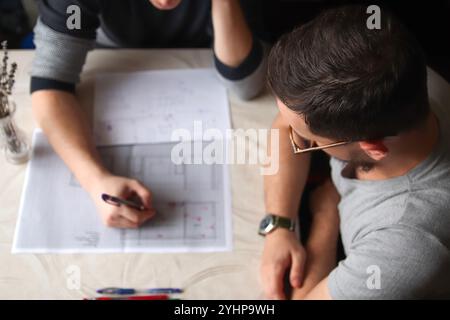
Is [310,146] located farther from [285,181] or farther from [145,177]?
[145,177]

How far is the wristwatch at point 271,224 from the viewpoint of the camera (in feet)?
2.87

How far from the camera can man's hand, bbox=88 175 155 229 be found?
2.81 feet

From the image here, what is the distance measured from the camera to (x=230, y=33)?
→ 1007 mm

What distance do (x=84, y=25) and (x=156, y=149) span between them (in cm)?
31

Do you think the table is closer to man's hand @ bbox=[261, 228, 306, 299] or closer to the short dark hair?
man's hand @ bbox=[261, 228, 306, 299]

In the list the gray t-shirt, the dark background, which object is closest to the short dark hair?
the gray t-shirt

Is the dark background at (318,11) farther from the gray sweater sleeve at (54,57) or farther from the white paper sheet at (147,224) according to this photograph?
the white paper sheet at (147,224)

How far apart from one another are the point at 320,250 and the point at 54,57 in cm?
68

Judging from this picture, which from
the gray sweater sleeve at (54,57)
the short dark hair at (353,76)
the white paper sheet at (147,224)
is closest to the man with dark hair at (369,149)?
the short dark hair at (353,76)

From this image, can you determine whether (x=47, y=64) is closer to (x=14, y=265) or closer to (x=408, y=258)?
(x=14, y=265)

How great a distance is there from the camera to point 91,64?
3.53 ft

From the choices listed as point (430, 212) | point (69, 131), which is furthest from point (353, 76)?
point (69, 131)

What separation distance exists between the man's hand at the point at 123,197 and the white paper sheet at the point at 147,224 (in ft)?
0.06

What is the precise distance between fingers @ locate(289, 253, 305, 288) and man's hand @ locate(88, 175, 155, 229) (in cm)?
29
